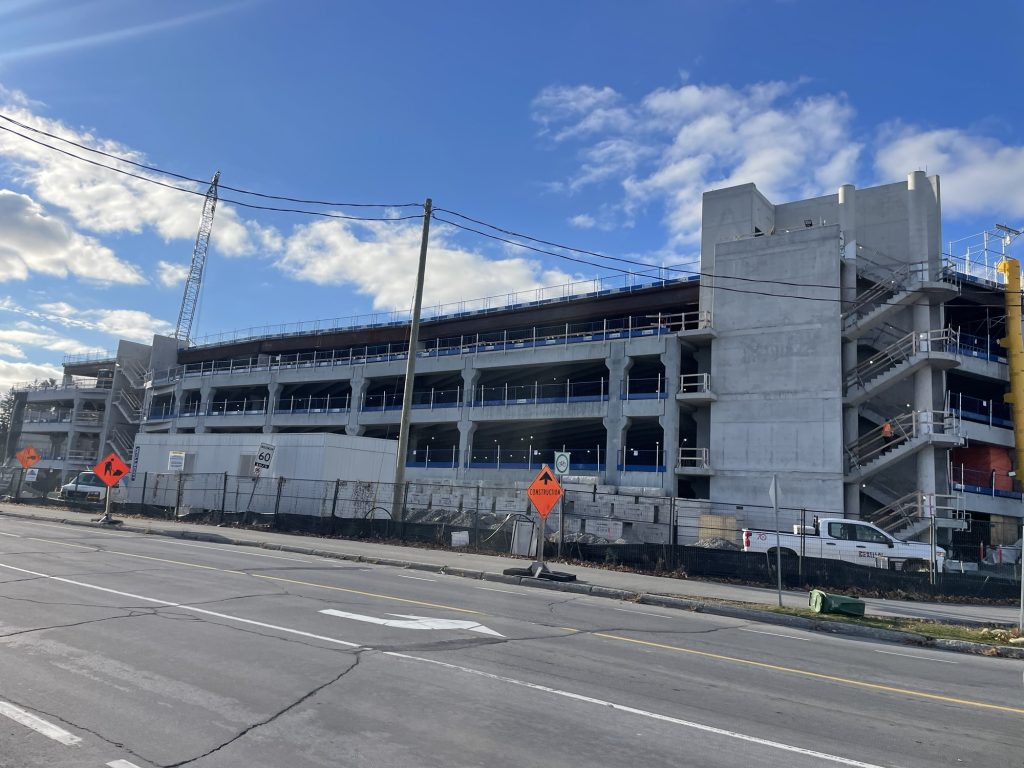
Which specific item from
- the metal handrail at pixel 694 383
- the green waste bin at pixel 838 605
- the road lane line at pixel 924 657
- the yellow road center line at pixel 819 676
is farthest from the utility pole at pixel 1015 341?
the yellow road center line at pixel 819 676

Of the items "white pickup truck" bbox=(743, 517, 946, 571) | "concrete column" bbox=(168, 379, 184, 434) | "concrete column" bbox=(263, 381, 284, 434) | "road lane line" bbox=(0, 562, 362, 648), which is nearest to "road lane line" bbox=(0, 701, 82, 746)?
"road lane line" bbox=(0, 562, 362, 648)

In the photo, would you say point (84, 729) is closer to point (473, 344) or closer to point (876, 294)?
point (876, 294)

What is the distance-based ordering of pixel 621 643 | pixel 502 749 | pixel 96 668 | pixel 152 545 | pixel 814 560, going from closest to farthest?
pixel 502 749
pixel 96 668
pixel 621 643
pixel 814 560
pixel 152 545

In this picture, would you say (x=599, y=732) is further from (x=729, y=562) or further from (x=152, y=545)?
(x=152, y=545)

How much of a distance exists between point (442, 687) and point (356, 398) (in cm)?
4463

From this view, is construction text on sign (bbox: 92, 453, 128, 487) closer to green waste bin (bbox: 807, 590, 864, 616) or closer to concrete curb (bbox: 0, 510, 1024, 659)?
concrete curb (bbox: 0, 510, 1024, 659)

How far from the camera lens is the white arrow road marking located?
31.7 ft

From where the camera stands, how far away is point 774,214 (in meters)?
40.3

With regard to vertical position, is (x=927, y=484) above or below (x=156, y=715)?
above

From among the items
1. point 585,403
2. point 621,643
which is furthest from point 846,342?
point 621,643

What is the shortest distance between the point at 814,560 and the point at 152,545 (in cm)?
1820

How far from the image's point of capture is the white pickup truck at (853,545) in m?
21.5

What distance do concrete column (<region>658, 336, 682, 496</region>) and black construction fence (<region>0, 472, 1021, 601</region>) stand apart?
1342 millimetres

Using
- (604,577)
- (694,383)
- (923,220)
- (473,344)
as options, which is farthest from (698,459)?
(604,577)
